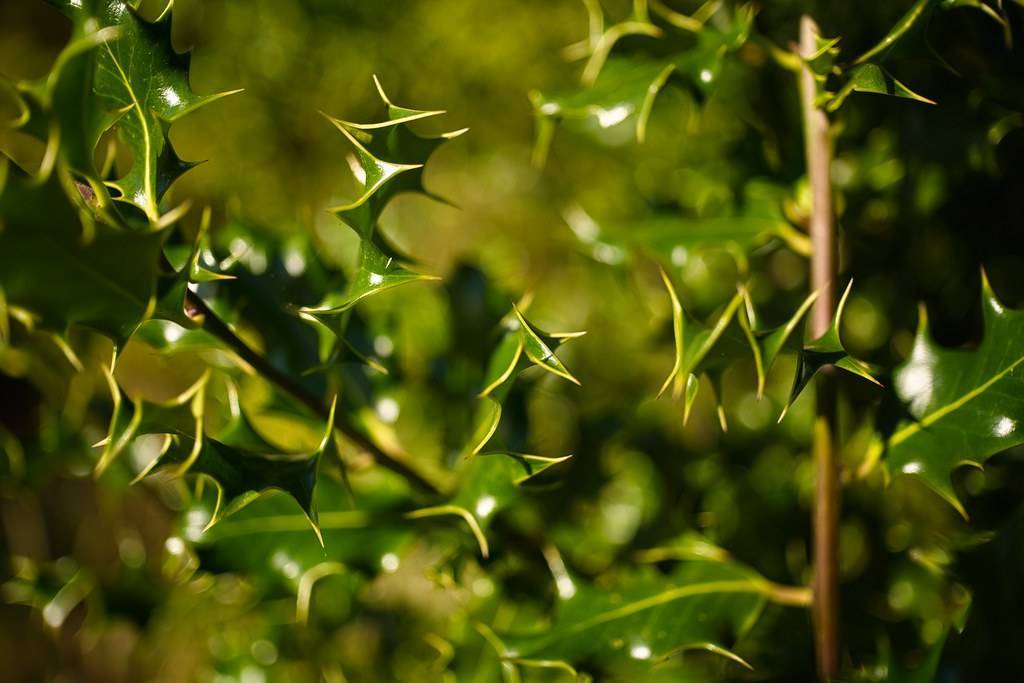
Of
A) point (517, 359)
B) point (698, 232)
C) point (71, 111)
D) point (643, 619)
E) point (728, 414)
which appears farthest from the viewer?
point (728, 414)

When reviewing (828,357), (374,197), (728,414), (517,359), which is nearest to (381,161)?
(374,197)

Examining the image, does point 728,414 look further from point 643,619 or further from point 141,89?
point 141,89

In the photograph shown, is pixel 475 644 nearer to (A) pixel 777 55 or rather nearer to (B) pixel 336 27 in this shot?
(A) pixel 777 55

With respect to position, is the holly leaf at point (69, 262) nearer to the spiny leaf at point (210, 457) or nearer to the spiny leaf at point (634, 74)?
the spiny leaf at point (210, 457)

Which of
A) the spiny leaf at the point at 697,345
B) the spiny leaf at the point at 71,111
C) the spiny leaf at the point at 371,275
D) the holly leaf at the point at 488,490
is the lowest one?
the holly leaf at the point at 488,490

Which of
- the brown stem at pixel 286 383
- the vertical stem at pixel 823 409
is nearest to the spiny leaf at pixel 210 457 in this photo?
the brown stem at pixel 286 383
